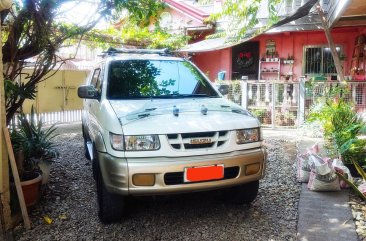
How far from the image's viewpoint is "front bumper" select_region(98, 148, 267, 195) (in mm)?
3164

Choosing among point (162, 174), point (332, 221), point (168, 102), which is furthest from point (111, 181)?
point (332, 221)

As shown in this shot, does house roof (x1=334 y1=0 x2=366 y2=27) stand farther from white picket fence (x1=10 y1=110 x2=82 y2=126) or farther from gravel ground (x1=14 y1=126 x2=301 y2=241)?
white picket fence (x1=10 y1=110 x2=82 y2=126)

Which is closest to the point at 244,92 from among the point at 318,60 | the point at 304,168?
Result: the point at 318,60

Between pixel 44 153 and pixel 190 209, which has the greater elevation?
pixel 44 153

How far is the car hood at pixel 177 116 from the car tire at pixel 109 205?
2.30 ft

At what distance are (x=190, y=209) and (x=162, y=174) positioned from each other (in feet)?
3.59

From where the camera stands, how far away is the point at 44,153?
15.8ft

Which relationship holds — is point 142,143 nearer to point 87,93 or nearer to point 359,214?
point 87,93

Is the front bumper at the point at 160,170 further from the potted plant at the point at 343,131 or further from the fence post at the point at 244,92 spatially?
the fence post at the point at 244,92

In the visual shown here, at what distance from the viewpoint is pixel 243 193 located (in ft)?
13.1

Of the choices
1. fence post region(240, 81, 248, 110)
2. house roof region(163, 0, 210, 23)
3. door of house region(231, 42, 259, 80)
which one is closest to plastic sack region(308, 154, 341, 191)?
fence post region(240, 81, 248, 110)

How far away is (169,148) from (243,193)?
123 cm

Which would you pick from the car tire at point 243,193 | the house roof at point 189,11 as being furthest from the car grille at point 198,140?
the house roof at point 189,11

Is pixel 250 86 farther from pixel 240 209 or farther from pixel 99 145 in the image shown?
pixel 99 145
